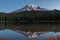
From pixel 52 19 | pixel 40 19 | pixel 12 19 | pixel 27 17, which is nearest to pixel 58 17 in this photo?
pixel 52 19

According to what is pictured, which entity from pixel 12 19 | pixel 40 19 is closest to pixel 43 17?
pixel 40 19

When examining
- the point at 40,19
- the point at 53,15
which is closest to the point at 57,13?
the point at 53,15

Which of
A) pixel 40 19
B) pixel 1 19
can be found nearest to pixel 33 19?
pixel 40 19

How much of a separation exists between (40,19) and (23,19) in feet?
31.8

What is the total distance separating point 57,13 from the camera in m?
99.1

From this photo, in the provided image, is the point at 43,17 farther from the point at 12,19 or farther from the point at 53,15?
the point at 12,19

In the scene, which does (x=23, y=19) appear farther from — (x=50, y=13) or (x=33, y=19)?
(x=50, y=13)

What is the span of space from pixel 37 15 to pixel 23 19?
9.16 m

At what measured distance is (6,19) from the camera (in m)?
99.8

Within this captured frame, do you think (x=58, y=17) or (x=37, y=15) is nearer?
(x=58, y=17)

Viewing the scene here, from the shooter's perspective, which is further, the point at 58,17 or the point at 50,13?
the point at 50,13

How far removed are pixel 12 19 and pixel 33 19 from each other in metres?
12.2

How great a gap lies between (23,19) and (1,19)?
12203mm

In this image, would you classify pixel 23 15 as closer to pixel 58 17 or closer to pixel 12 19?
pixel 12 19
